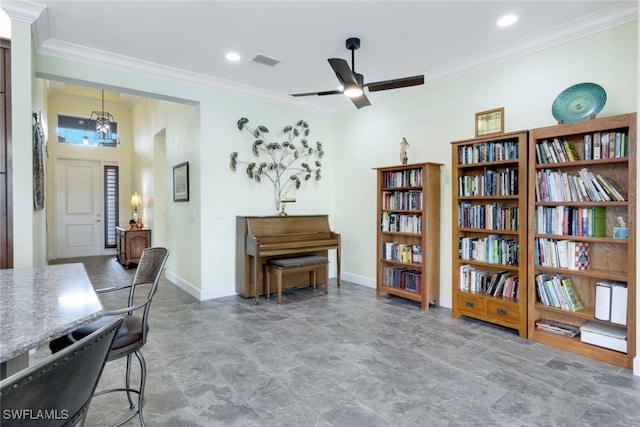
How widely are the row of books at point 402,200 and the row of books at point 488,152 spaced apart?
27.0 inches

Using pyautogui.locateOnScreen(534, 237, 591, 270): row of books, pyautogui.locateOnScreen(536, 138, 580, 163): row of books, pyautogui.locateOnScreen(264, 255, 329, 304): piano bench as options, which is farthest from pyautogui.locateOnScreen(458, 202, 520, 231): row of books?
pyautogui.locateOnScreen(264, 255, 329, 304): piano bench

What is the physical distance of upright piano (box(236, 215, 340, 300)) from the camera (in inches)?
167

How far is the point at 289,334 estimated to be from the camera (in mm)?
3221

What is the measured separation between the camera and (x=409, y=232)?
13.8 feet

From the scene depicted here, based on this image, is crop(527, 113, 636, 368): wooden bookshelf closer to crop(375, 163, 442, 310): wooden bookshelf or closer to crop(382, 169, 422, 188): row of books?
crop(375, 163, 442, 310): wooden bookshelf

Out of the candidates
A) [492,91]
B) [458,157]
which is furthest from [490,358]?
[492,91]

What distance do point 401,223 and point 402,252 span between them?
1.23 ft

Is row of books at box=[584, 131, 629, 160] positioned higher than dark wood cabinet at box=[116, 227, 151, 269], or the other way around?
row of books at box=[584, 131, 629, 160]

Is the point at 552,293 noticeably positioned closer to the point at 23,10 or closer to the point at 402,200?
the point at 402,200

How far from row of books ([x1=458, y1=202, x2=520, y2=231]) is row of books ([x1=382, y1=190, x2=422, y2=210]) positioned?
1.80ft

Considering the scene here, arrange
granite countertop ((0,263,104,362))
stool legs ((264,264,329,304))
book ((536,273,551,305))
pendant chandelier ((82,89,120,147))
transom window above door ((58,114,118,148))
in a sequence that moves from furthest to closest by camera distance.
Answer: pendant chandelier ((82,89,120,147)) → transom window above door ((58,114,118,148)) → stool legs ((264,264,329,304)) → book ((536,273,551,305)) → granite countertop ((0,263,104,362))

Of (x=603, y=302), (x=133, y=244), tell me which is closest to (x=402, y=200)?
(x=603, y=302)

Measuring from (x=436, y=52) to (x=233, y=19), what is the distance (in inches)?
82.3

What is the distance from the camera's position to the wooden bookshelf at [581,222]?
8.25 feet
